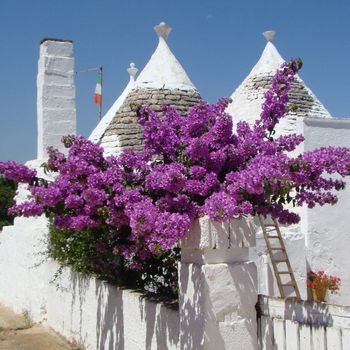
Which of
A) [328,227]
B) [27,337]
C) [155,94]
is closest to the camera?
[27,337]

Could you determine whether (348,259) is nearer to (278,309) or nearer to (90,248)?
(90,248)

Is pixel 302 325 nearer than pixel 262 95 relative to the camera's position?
Yes

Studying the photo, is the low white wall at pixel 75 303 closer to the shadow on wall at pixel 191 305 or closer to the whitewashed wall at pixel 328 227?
the shadow on wall at pixel 191 305

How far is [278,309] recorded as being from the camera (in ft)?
13.0

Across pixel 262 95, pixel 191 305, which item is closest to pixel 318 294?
pixel 191 305

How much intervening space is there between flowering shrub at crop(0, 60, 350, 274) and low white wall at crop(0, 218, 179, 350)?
72cm

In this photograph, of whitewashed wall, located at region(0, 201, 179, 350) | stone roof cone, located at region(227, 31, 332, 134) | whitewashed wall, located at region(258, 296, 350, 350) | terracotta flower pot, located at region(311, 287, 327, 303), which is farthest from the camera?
stone roof cone, located at region(227, 31, 332, 134)

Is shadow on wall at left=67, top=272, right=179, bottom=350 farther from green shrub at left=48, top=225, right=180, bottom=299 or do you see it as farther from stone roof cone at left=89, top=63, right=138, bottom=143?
stone roof cone at left=89, top=63, right=138, bottom=143

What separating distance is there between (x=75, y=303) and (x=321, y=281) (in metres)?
3.82

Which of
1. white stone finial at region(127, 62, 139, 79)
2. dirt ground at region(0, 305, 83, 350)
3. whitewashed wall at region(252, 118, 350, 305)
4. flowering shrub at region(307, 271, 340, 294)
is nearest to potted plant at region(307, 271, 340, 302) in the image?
flowering shrub at region(307, 271, 340, 294)

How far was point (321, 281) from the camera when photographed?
8414 millimetres

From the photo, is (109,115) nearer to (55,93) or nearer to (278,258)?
(55,93)

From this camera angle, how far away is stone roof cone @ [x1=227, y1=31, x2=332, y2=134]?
1184 cm

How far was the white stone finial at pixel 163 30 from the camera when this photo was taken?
1150 centimetres
